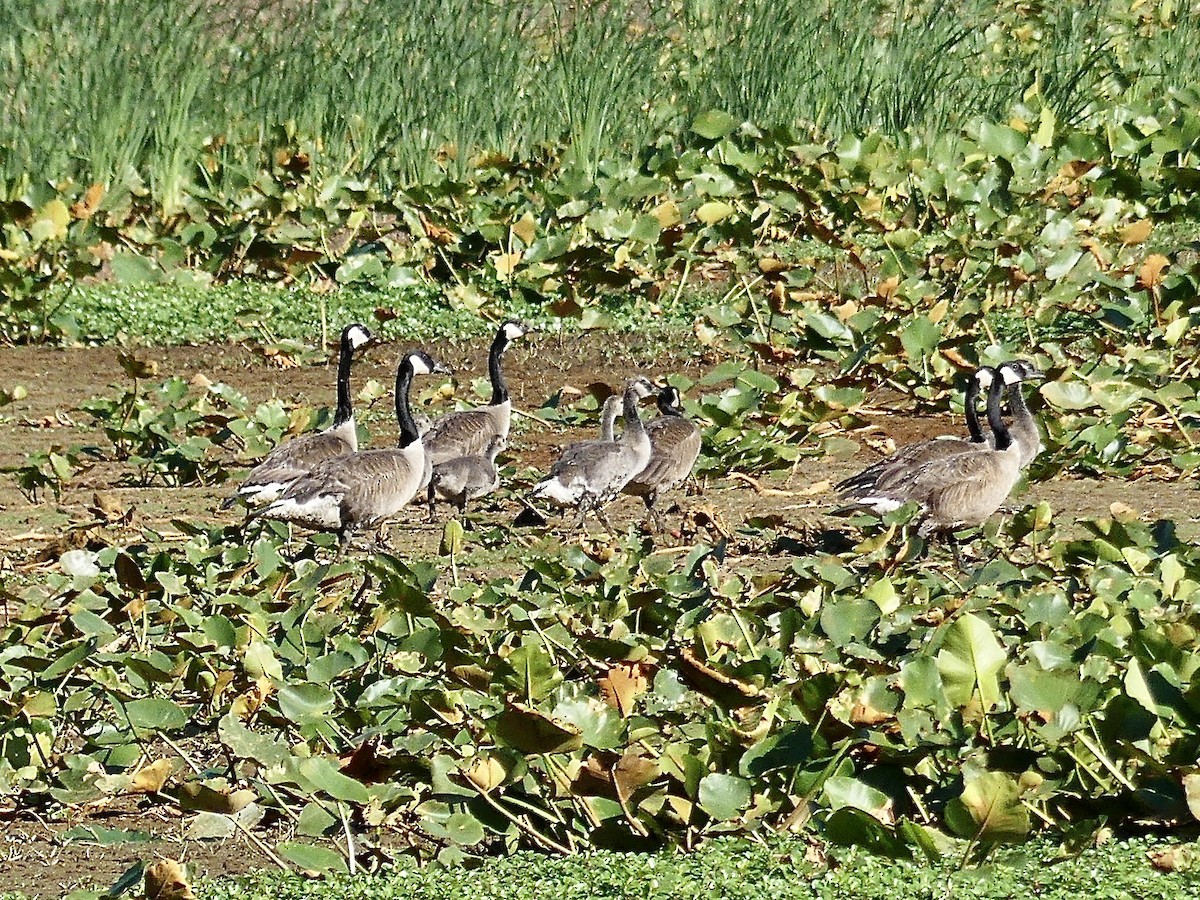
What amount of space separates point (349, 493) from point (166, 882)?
4225 millimetres

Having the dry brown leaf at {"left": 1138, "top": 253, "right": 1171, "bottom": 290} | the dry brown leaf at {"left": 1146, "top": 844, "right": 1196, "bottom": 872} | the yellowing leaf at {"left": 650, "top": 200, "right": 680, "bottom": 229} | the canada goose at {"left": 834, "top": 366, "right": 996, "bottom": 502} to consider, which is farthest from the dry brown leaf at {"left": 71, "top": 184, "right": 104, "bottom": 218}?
the dry brown leaf at {"left": 1146, "top": 844, "right": 1196, "bottom": 872}

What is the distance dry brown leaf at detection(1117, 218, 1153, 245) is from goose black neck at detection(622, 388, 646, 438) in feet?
A: 10.3

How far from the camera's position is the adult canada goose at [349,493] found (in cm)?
869

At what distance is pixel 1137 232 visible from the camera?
11.3 meters

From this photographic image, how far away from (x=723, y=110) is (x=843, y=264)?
225 centimetres

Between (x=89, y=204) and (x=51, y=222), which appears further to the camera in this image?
(x=89, y=204)

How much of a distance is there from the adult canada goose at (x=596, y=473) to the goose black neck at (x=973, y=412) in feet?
4.50

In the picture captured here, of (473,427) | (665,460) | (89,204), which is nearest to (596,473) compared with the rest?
(665,460)

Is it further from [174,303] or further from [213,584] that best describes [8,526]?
[174,303]

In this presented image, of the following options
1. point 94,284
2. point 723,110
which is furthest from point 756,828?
point 723,110

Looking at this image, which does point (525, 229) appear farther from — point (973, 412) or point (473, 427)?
point (973, 412)

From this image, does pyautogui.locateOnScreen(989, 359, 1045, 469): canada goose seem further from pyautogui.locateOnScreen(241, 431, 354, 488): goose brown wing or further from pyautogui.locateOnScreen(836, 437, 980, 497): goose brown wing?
pyautogui.locateOnScreen(241, 431, 354, 488): goose brown wing

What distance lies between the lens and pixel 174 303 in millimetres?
12570

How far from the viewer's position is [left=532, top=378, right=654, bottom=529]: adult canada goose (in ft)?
28.7
